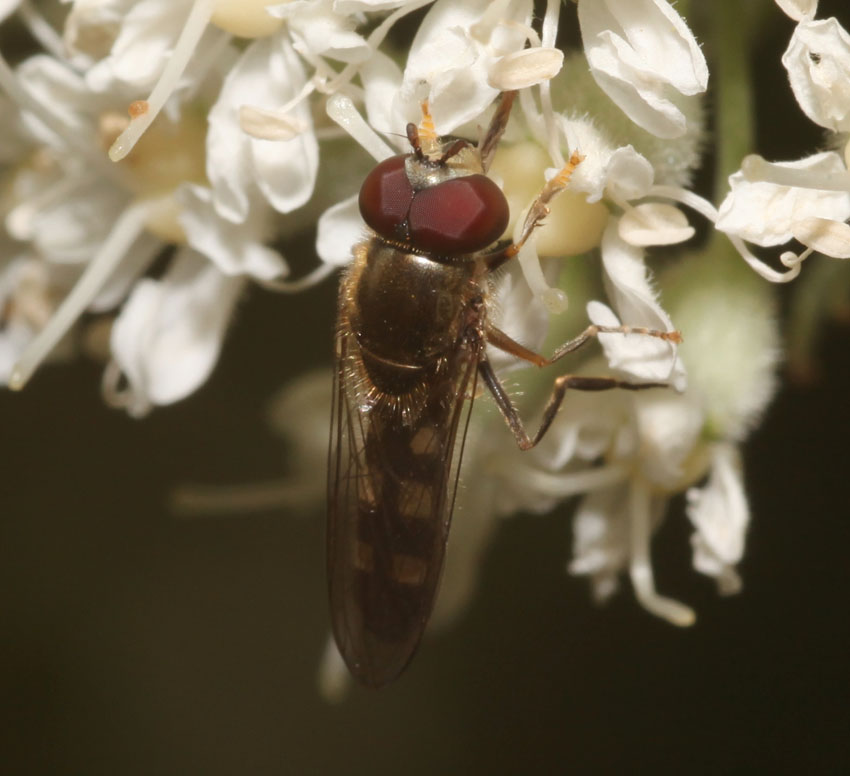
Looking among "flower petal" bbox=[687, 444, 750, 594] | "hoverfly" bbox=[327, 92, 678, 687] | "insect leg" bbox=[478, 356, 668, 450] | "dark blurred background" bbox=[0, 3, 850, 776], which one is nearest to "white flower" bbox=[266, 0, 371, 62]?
"hoverfly" bbox=[327, 92, 678, 687]

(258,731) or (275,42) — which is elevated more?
(275,42)

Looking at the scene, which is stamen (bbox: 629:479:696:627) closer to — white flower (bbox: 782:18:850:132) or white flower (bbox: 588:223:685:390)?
white flower (bbox: 588:223:685:390)

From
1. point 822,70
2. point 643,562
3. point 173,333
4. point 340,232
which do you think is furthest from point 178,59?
point 643,562

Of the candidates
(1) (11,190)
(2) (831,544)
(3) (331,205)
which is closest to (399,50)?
(3) (331,205)

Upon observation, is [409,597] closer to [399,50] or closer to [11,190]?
[399,50]

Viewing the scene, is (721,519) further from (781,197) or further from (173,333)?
(173,333)

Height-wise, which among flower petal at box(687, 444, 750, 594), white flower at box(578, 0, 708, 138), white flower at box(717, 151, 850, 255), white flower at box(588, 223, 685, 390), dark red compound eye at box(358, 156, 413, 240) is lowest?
flower petal at box(687, 444, 750, 594)
